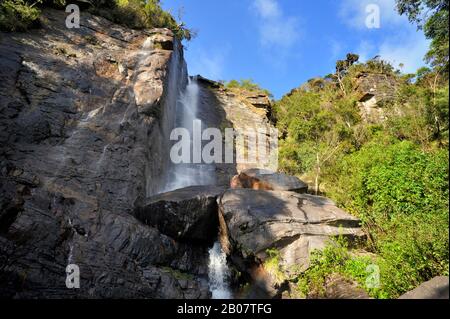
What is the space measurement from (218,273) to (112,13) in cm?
1709

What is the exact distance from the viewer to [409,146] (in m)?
13.2

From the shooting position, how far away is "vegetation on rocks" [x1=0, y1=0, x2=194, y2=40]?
15156 mm

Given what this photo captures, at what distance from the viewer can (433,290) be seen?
624cm

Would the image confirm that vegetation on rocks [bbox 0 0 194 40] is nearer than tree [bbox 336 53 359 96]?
Yes

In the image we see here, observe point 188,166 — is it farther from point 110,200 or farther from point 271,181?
point 110,200

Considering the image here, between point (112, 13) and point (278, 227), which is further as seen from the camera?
point (112, 13)

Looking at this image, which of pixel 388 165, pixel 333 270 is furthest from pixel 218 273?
pixel 388 165

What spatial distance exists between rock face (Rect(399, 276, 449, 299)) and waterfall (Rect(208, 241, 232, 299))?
5.67 metres

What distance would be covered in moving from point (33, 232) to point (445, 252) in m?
10.3

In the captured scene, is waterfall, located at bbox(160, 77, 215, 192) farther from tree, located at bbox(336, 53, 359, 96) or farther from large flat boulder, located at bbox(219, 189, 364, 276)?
tree, located at bbox(336, 53, 359, 96)

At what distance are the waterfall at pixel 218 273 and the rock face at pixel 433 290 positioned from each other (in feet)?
18.6

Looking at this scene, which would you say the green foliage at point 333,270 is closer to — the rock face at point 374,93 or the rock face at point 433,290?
the rock face at point 433,290

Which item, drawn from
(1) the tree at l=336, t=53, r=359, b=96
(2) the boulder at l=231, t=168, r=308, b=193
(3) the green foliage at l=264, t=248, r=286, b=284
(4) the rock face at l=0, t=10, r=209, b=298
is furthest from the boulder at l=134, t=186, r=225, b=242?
(1) the tree at l=336, t=53, r=359, b=96

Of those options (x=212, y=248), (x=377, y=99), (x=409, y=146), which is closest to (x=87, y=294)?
(x=212, y=248)
